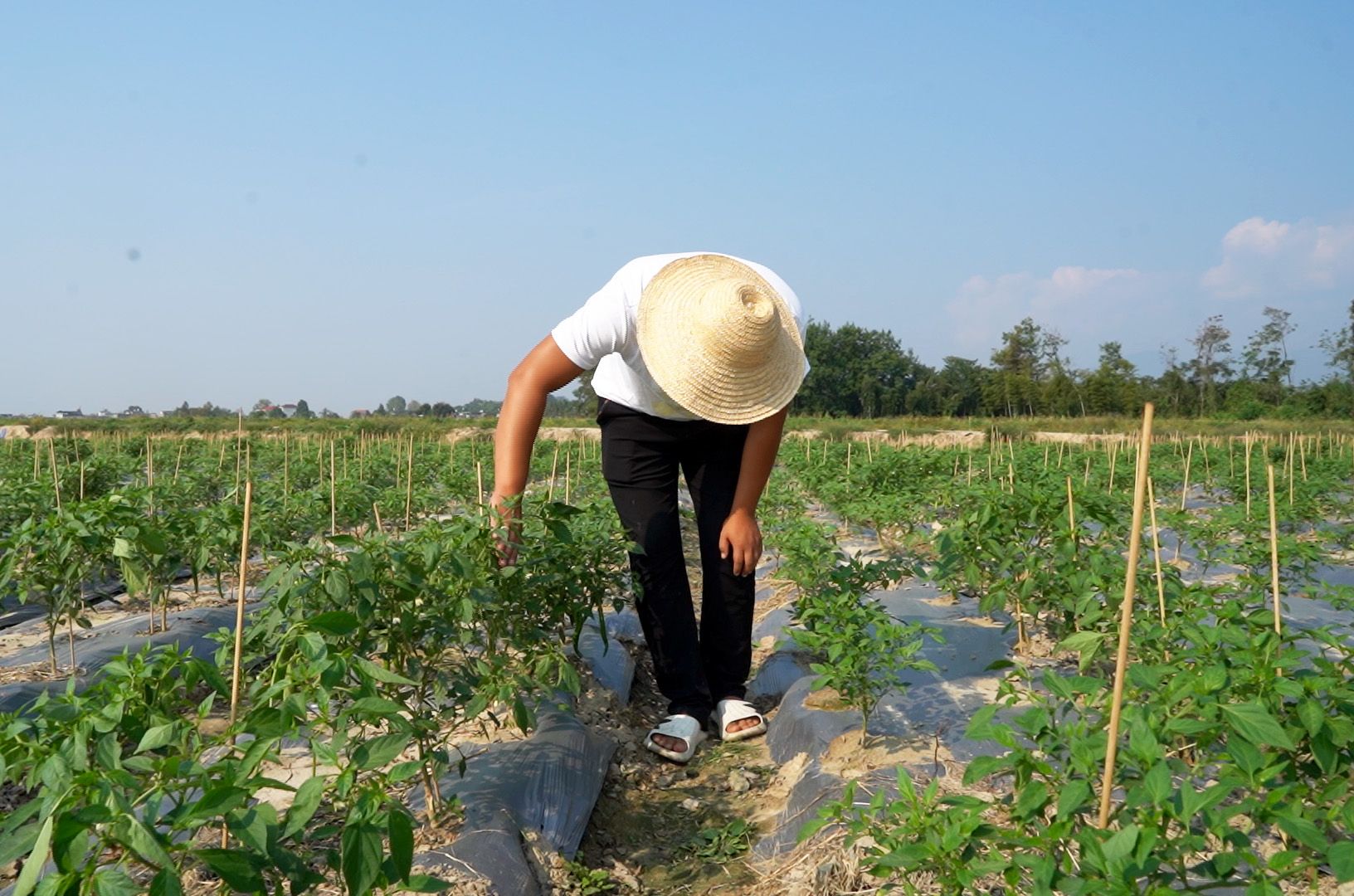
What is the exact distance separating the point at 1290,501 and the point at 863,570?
5.21 metres

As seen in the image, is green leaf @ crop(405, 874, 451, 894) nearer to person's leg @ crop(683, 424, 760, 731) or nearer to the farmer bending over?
the farmer bending over

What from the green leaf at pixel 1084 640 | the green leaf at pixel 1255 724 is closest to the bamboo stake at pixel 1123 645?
the green leaf at pixel 1255 724

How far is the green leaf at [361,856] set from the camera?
1461 millimetres

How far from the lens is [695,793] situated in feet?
10.6

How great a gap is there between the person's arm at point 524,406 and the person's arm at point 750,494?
62cm

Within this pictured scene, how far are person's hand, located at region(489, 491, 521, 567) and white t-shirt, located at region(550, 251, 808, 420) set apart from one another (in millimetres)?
509

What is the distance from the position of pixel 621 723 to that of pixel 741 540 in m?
1.07

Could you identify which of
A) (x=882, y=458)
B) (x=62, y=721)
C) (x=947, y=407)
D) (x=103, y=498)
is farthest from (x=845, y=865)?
(x=947, y=407)

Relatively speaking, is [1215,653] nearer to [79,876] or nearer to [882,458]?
[79,876]

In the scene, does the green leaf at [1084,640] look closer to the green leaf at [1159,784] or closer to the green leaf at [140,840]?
the green leaf at [1159,784]

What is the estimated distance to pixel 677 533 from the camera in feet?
10.9

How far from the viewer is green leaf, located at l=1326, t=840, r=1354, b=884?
1240 mm

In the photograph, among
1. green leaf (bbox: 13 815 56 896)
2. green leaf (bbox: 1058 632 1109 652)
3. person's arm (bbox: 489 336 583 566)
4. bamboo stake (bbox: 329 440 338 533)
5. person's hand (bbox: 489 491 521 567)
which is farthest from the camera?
bamboo stake (bbox: 329 440 338 533)

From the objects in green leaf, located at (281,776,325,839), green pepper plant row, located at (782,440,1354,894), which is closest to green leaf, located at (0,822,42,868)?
green leaf, located at (281,776,325,839)
